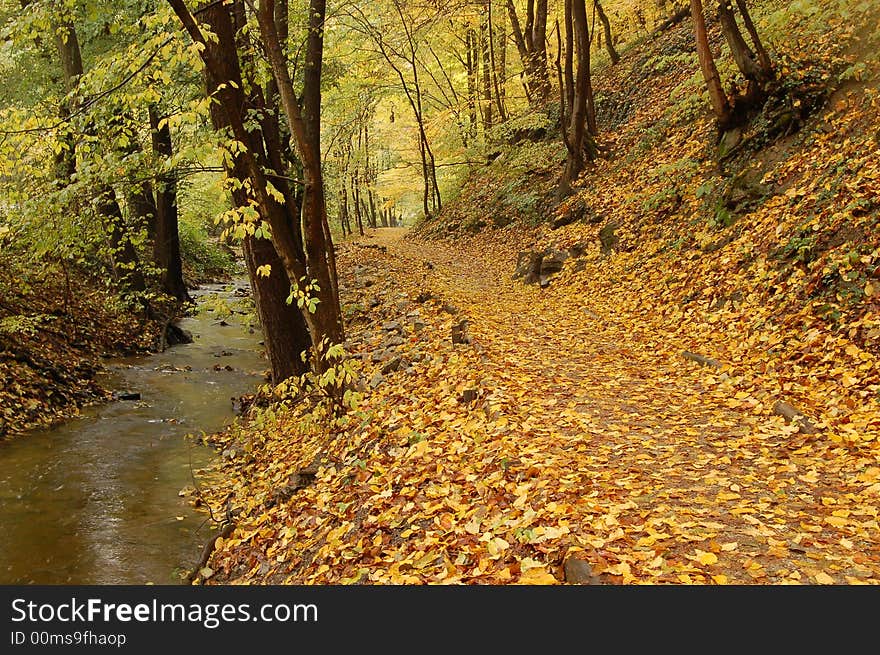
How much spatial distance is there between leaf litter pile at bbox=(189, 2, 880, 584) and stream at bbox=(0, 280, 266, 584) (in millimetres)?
608

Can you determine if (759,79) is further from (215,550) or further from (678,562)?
(215,550)

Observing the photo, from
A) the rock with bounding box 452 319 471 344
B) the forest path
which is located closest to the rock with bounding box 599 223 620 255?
the forest path

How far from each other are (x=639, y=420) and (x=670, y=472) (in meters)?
1.29

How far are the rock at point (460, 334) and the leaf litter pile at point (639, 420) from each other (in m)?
0.02

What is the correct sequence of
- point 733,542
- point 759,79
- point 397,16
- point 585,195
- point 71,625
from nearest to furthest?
point 71,625, point 733,542, point 759,79, point 585,195, point 397,16

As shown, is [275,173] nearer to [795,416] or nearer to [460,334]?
[460,334]

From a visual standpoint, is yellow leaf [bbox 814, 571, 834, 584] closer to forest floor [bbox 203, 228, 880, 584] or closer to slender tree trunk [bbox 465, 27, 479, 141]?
forest floor [bbox 203, 228, 880, 584]

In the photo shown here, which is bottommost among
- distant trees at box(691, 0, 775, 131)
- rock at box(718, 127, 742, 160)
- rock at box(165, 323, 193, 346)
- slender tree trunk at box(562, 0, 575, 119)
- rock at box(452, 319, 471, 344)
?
rock at box(452, 319, 471, 344)

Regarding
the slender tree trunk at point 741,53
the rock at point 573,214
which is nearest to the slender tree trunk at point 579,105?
the rock at point 573,214

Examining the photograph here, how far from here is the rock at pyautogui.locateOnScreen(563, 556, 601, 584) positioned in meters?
3.40

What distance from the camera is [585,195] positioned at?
52.7 feet

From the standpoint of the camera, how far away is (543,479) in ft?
15.7

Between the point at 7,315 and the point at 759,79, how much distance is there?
14513 millimetres

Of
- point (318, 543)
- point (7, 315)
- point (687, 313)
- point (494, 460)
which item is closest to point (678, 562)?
point (494, 460)
